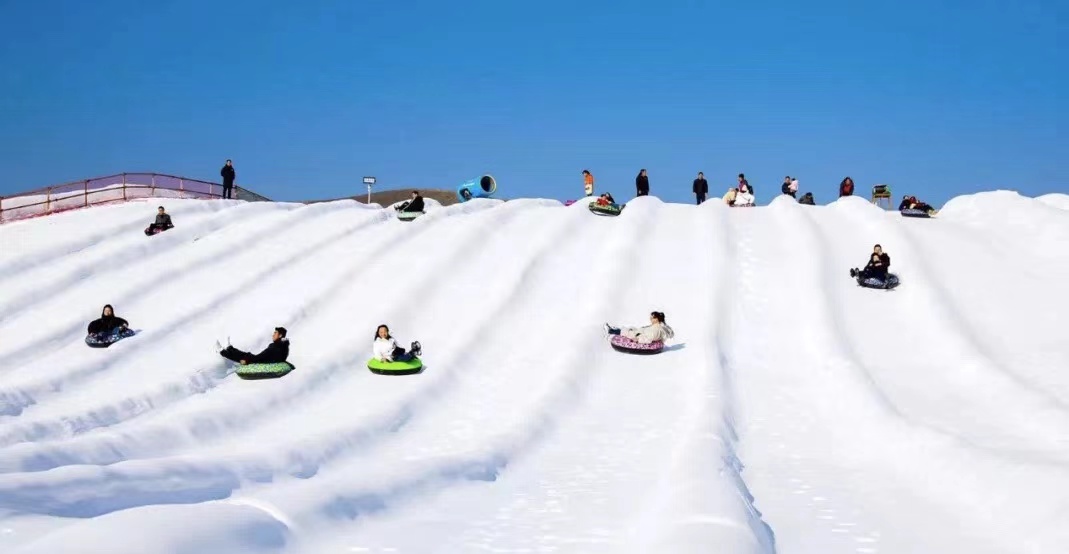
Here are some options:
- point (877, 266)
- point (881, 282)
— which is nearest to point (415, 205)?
point (877, 266)

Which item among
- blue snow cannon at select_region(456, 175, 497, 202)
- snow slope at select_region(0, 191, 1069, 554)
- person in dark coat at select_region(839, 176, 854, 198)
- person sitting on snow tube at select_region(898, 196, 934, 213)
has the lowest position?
snow slope at select_region(0, 191, 1069, 554)

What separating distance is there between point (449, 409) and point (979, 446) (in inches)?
230

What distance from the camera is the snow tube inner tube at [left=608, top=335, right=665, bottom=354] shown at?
12.8 m

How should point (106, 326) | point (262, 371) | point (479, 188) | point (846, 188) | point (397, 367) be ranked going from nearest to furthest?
point (262, 371), point (397, 367), point (106, 326), point (846, 188), point (479, 188)

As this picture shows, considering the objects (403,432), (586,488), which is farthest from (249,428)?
(586,488)

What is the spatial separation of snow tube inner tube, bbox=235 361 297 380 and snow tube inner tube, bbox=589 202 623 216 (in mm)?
10463

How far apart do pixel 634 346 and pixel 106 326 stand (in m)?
8.80

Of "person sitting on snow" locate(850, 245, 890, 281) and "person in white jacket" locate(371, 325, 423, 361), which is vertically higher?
"person sitting on snow" locate(850, 245, 890, 281)

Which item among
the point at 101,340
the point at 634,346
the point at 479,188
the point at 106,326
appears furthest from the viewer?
the point at 479,188

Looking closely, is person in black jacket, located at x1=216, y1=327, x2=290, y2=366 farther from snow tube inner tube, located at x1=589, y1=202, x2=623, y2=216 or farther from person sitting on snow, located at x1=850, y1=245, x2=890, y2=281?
snow tube inner tube, located at x1=589, y1=202, x2=623, y2=216

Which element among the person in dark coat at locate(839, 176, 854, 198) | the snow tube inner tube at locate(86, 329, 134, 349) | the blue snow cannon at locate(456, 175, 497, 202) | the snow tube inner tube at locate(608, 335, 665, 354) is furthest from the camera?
the blue snow cannon at locate(456, 175, 497, 202)

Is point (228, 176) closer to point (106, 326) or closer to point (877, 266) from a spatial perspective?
point (106, 326)

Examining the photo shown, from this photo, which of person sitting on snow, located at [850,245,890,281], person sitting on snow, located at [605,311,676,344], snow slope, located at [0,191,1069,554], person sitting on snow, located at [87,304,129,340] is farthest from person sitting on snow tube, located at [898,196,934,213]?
person sitting on snow, located at [87,304,129,340]

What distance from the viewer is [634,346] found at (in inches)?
508
